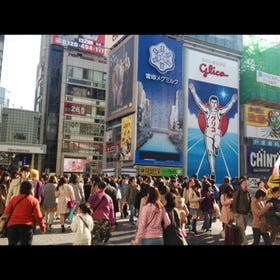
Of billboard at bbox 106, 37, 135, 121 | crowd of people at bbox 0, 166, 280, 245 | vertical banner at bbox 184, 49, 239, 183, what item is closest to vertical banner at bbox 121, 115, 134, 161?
billboard at bbox 106, 37, 135, 121

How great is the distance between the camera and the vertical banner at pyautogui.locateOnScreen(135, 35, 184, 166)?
39812 millimetres

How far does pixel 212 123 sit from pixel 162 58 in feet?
36.6

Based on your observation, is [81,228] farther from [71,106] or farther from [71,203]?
[71,106]

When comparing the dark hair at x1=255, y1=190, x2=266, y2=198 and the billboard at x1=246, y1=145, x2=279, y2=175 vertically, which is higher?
the billboard at x1=246, y1=145, x2=279, y2=175

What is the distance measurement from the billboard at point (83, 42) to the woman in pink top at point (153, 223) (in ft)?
175

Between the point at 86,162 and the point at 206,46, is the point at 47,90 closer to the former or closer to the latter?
the point at 86,162

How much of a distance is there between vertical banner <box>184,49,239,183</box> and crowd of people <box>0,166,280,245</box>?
31986mm

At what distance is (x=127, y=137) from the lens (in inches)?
1575

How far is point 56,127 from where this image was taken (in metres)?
53.0

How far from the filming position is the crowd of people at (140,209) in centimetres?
526

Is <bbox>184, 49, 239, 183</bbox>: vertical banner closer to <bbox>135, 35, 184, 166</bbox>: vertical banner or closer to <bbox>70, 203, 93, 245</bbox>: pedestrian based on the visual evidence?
<bbox>135, 35, 184, 166</bbox>: vertical banner
